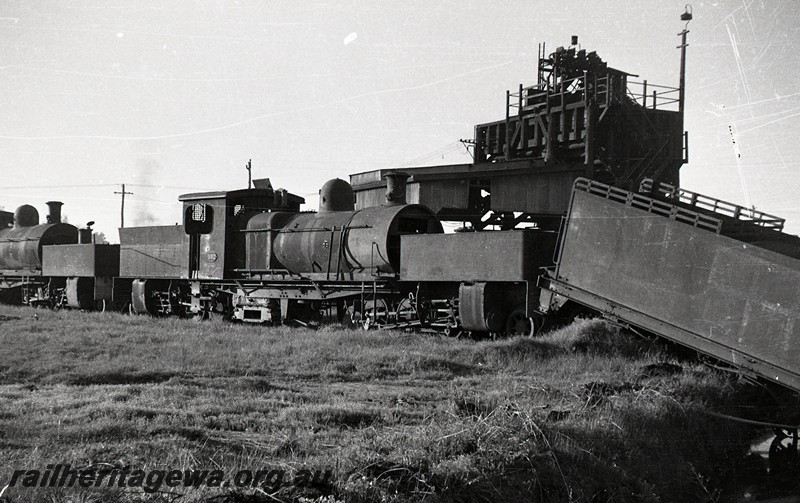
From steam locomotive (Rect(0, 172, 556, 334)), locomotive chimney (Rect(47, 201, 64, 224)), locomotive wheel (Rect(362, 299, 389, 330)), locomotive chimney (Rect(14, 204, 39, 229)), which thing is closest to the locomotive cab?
steam locomotive (Rect(0, 172, 556, 334))

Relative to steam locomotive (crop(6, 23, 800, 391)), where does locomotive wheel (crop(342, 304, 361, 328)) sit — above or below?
below

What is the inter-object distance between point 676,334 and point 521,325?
3.86 m

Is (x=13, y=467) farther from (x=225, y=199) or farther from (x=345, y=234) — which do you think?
(x=225, y=199)

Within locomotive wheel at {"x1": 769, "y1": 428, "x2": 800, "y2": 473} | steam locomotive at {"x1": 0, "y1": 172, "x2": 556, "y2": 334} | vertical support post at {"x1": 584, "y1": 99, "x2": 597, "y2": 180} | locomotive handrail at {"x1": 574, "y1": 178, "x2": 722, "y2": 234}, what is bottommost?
locomotive wheel at {"x1": 769, "y1": 428, "x2": 800, "y2": 473}

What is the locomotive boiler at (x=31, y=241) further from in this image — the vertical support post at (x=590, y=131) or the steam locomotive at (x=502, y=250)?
the vertical support post at (x=590, y=131)

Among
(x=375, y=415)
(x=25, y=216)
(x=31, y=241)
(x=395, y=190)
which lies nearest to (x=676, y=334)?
(x=375, y=415)

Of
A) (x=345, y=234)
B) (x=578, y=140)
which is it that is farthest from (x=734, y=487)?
(x=578, y=140)

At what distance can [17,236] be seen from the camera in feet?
93.2

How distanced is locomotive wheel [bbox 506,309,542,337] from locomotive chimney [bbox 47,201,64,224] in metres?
21.9

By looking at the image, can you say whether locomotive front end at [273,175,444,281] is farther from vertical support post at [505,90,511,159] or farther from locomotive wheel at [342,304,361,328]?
vertical support post at [505,90,511,159]

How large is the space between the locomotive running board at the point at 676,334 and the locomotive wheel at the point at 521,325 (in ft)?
3.30

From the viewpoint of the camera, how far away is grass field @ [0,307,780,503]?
18.2 feet

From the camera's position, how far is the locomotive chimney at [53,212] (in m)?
28.6

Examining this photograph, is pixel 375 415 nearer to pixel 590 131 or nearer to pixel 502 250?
pixel 502 250
